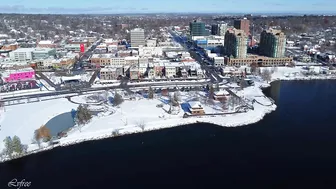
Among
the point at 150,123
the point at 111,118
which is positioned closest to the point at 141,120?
the point at 150,123

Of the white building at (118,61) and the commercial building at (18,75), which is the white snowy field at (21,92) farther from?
the white building at (118,61)

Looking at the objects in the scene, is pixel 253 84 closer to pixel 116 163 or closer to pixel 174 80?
pixel 174 80

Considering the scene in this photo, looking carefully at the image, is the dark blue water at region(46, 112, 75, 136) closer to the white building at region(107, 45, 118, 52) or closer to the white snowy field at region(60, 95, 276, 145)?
the white snowy field at region(60, 95, 276, 145)

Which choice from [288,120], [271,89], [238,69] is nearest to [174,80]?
[238,69]

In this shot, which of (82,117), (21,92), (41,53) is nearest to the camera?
(82,117)

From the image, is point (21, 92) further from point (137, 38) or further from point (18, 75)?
point (137, 38)

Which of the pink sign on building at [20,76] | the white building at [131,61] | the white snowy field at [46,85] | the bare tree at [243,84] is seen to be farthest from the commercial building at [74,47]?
the bare tree at [243,84]
